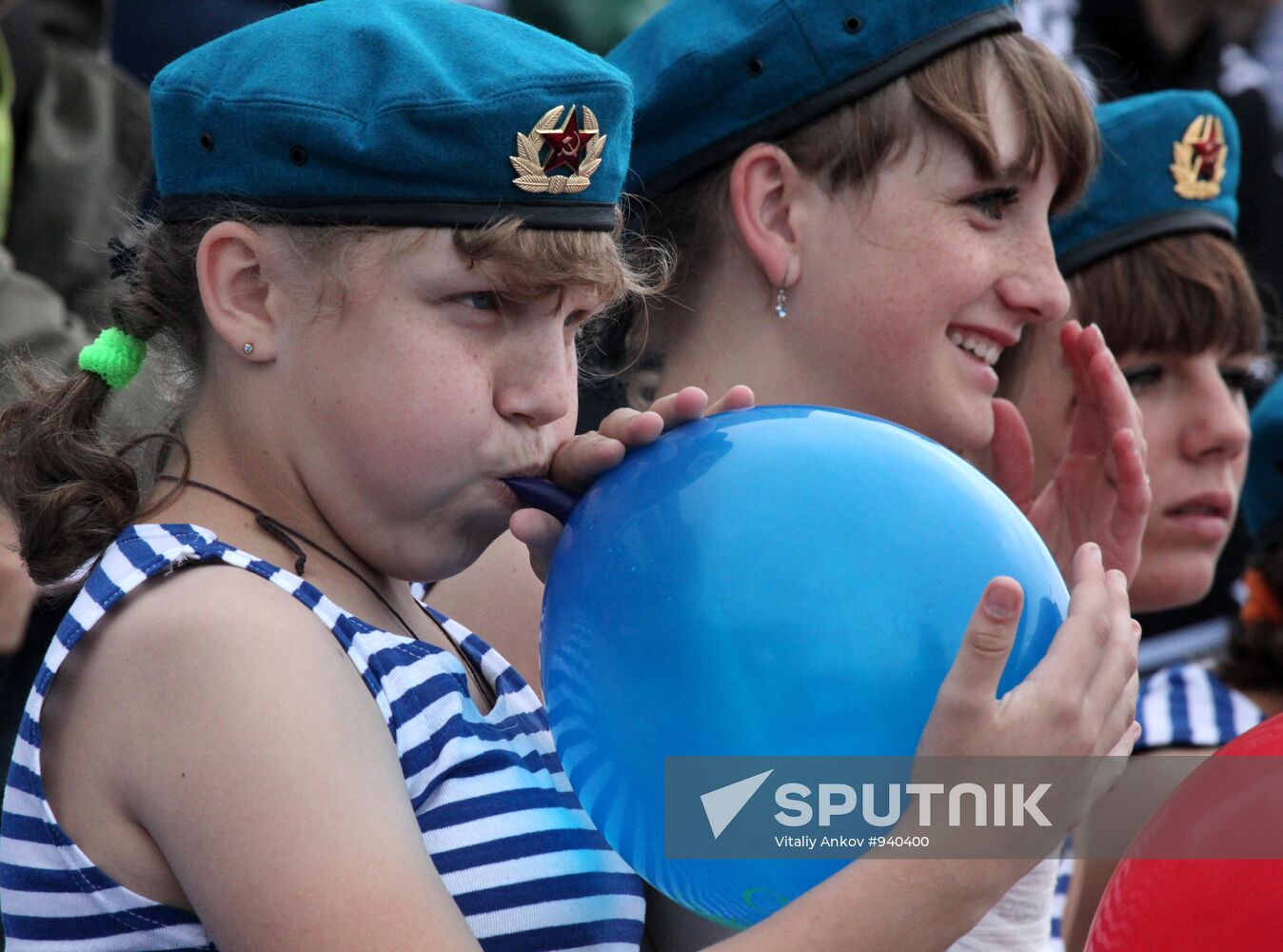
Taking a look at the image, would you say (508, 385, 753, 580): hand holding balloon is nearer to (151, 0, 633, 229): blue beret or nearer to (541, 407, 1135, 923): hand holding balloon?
(541, 407, 1135, 923): hand holding balloon

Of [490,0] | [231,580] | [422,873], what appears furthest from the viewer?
[490,0]

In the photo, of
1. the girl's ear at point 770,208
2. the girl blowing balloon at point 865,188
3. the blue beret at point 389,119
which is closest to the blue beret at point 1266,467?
the girl blowing balloon at point 865,188

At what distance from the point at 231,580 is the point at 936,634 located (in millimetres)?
664

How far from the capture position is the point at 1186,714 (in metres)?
3.16

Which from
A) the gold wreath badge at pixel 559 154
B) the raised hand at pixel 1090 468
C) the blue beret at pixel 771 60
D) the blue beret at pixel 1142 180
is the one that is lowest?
the raised hand at pixel 1090 468

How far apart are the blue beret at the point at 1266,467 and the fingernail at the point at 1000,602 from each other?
253cm

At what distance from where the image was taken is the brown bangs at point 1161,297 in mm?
2951

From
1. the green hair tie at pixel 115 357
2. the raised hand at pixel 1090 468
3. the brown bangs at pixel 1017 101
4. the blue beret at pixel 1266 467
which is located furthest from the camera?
the blue beret at pixel 1266 467

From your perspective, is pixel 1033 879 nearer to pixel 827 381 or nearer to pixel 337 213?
pixel 827 381

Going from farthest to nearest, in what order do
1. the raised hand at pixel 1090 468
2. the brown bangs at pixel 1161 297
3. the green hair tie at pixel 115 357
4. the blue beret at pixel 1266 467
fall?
1. the blue beret at pixel 1266 467
2. the brown bangs at pixel 1161 297
3. the raised hand at pixel 1090 468
4. the green hair tie at pixel 115 357

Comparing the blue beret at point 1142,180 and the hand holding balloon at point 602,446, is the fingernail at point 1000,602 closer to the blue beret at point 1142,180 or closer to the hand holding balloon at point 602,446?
the hand holding balloon at point 602,446

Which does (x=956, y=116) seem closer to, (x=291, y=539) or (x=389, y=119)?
(x=389, y=119)

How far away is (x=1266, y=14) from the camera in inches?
217

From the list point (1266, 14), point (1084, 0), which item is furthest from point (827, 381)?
point (1266, 14)
